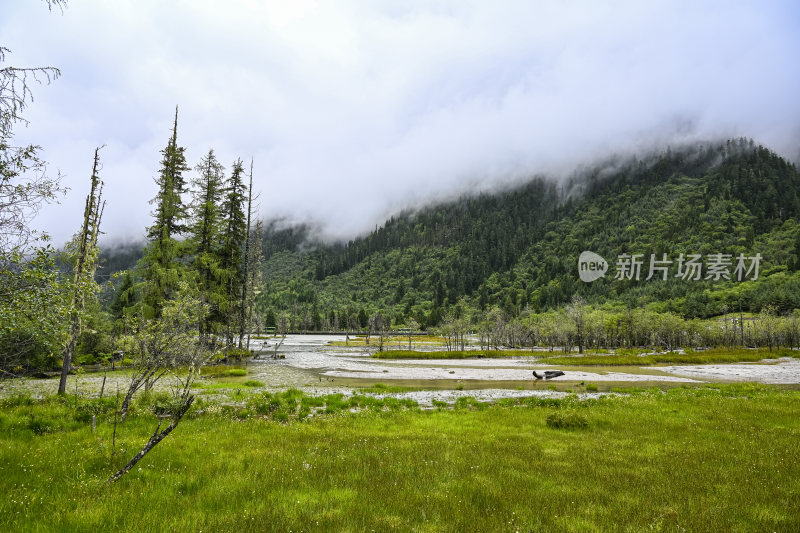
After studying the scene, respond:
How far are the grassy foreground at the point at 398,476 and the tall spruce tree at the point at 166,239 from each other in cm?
1869

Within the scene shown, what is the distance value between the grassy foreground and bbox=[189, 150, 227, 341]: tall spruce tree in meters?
26.1

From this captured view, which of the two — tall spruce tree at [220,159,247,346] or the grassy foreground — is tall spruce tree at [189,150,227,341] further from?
the grassy foreground

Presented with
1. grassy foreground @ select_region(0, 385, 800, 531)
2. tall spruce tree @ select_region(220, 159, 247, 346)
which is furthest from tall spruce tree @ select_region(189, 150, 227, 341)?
grassy foreground @ select_region(0, 385, 800, 531)

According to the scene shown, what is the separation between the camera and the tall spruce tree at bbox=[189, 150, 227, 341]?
1629 inches

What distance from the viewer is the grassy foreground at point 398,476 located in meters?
6.21

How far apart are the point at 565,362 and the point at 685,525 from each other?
2834 inches

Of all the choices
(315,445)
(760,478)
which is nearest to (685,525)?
(760,478)

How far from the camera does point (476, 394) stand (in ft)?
91.8

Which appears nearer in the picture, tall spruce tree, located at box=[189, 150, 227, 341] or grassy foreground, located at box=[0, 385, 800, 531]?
grassy foreground, located at box=[0, 385, 800, 531]

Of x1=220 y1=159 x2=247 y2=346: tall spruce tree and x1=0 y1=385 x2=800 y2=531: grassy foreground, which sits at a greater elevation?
x1=220 y1=159 x2=247 y2=346: tall spruce tree

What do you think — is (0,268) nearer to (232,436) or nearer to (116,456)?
(116,456)

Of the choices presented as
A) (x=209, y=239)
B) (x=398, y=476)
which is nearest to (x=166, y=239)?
(x=209, y=239)

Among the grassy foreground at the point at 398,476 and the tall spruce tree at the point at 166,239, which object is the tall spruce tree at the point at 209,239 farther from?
the grassy foreground at the point at 398,476

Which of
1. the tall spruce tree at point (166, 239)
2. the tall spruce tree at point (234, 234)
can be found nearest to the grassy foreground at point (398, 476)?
the tall spruce tree at point (166, 239)
